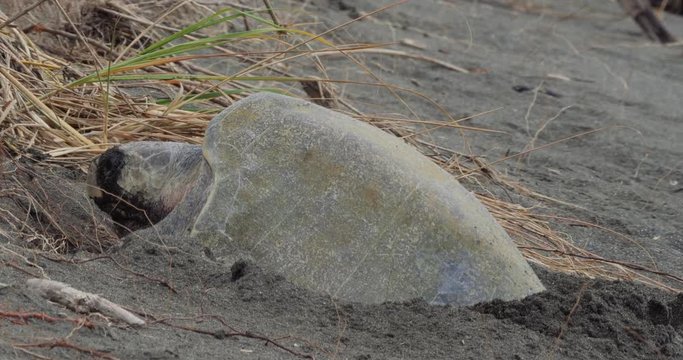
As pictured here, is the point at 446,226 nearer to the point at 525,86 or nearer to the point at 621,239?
the point at 621,239

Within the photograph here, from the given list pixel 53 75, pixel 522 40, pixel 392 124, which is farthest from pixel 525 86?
pixel 53 75

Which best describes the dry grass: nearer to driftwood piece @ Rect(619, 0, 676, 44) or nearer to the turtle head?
the turtle head

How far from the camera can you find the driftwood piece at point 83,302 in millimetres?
1990

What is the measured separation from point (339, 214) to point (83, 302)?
627mm

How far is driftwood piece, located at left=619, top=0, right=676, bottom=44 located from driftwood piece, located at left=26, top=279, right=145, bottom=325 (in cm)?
523

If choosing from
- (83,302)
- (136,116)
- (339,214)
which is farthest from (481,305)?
(136,116)

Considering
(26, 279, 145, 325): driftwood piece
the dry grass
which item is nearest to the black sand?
(26, 279, 145, 325): driftwood piece

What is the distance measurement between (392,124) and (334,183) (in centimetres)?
95

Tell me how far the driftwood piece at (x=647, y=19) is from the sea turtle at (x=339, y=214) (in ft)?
14.7

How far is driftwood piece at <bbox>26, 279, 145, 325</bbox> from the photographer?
1.99 meters

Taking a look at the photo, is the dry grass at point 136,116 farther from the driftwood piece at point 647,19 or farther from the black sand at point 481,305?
the driftwood piece at point 647,19

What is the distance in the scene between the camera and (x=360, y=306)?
2295 millimetres

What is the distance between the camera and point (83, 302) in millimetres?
1990

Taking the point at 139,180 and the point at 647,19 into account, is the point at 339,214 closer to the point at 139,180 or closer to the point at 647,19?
the point at 139,180
